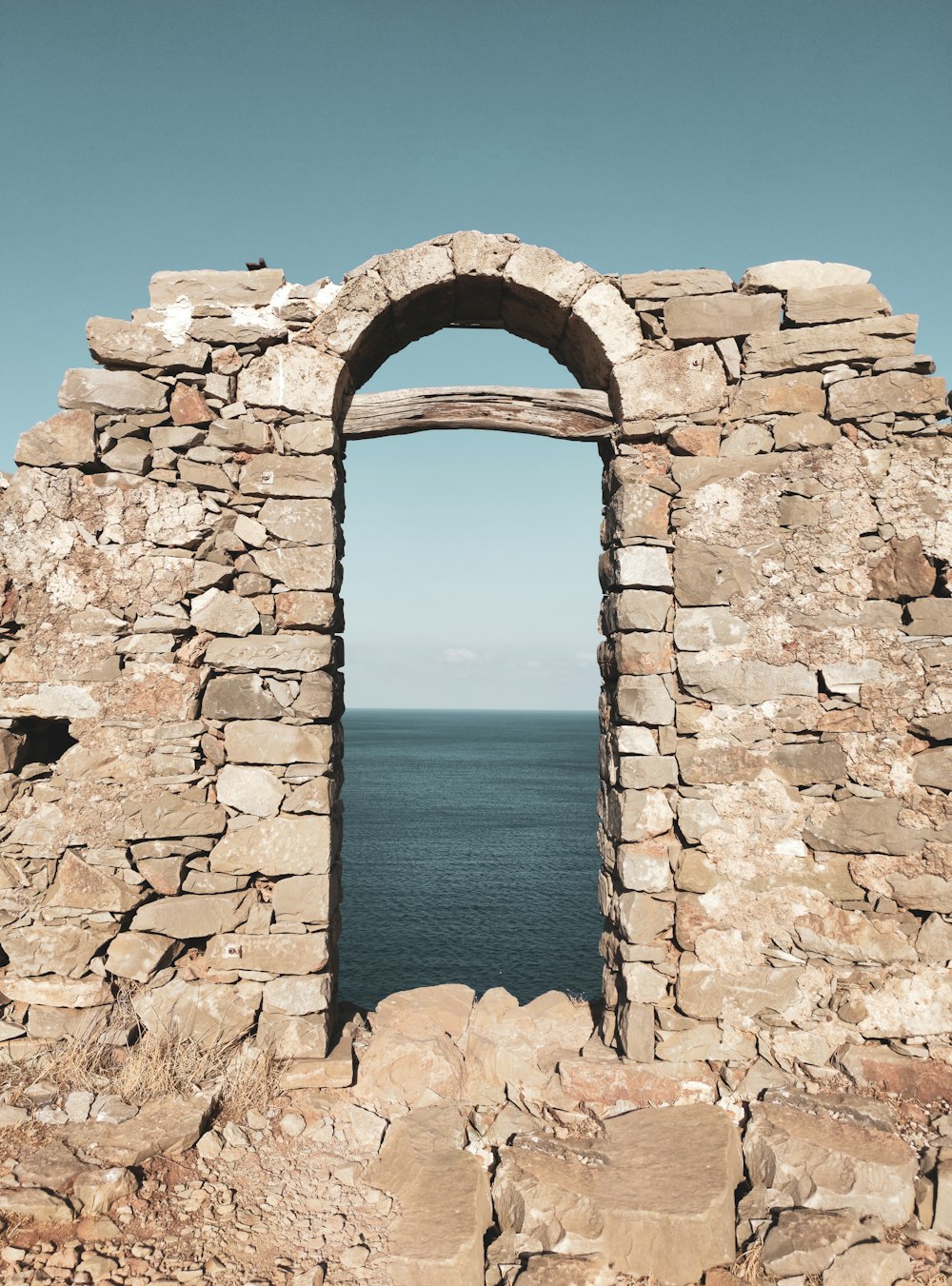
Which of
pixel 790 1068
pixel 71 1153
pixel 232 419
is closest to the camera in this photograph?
pixel 71 1153

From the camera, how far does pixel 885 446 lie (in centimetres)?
435

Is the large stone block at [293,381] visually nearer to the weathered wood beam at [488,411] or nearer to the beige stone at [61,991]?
the weathered wood beam at [488,411]

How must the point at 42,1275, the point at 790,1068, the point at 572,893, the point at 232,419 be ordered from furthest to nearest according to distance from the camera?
1. the point at 572,893
2. the point at 232,419
3. the point at 790,1068
4. the point at 42,1275

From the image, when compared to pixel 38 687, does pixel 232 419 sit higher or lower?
higher

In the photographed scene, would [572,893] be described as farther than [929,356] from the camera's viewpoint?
Yes

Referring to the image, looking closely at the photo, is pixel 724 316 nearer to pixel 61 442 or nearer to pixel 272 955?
pixel 61 442

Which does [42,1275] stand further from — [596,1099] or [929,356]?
[929,356]

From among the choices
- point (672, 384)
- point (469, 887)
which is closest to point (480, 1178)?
point (672, 384)

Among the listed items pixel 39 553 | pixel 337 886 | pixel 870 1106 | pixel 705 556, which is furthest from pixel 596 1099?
pixel 39 553

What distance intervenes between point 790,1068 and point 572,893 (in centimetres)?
2138

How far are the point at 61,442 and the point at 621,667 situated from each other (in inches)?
138

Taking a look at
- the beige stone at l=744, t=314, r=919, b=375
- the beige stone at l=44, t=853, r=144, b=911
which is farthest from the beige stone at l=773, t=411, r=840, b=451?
the beige stone at l=44, t=853, r=144, b=911

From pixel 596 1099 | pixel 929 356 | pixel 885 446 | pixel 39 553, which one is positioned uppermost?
pixel 929 356

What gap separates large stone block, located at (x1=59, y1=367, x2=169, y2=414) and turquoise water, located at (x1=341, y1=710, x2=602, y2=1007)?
48.4 ft
